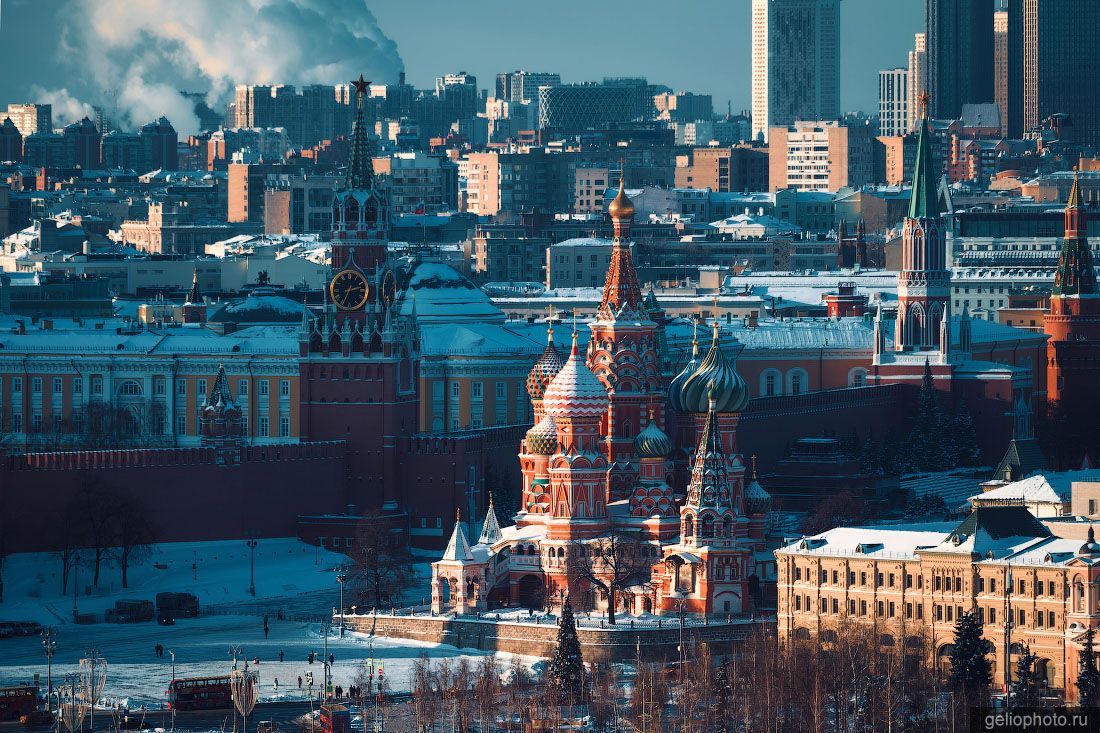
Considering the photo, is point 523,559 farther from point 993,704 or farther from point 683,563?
point 993,704

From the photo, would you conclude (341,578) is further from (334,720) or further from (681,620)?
(334,720)

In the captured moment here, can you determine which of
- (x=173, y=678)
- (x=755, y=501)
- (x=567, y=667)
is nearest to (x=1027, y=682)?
(x=567, y=667)

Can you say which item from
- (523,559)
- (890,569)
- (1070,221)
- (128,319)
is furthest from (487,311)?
(890,569)

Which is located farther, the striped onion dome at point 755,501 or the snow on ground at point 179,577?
the snow on ground at point 179,577

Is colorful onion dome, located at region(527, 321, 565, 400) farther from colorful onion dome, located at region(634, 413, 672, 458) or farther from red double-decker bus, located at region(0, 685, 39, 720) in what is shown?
red double-decker bus, located at region(0, 685, 39, 720)

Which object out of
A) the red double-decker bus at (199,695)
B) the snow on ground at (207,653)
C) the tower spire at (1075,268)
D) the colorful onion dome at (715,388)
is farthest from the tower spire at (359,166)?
the tower spire at (1075,268)

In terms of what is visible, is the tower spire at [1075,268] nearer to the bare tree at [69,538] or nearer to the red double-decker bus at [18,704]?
the bare tree at [69,538]

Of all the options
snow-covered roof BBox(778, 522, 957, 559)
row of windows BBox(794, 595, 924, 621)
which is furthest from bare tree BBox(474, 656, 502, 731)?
snow-covered roof BBox(778, 522, 957, 559)

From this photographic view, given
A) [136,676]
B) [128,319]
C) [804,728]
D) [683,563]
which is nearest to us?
[804,728]
